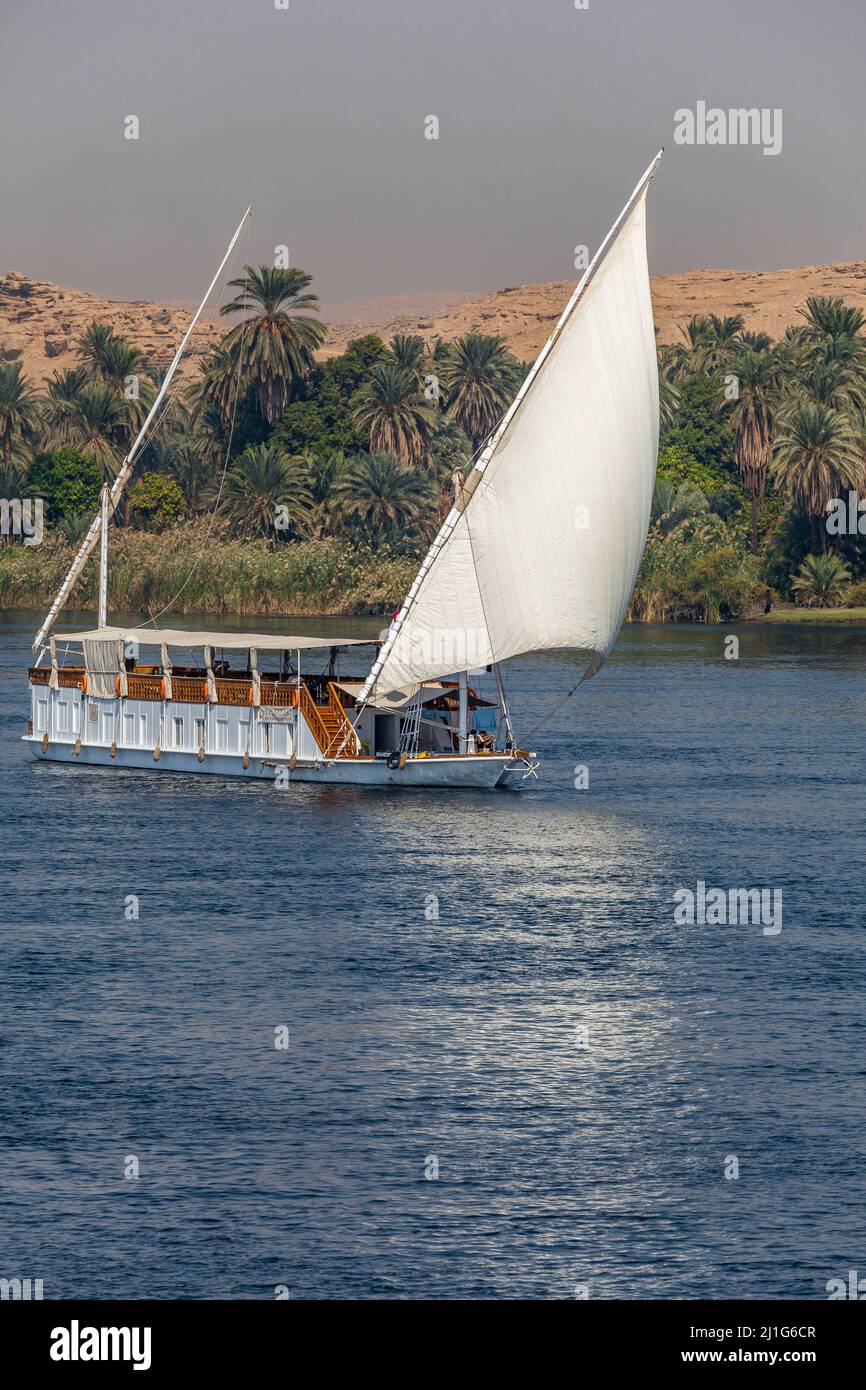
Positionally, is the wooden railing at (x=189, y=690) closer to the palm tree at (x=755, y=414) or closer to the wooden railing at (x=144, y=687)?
the wooden railing at (x=144, y=687)

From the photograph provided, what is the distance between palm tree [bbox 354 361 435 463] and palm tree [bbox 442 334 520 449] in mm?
9803

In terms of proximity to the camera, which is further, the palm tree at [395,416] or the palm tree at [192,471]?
the palm tree at [192,471]

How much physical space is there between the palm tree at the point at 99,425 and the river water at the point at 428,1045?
118919 mm

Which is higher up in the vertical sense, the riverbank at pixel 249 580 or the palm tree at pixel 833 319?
the palm tree at pixel 833 319

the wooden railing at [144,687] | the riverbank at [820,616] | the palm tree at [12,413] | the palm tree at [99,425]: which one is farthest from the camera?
the palm tree at [12,413]

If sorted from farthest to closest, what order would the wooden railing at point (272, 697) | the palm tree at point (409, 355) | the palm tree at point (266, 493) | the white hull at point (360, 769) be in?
the palm tree at point (409, 355)
the palm tree at point (266, 493)
the wooden railing at point (272, 697)
the white hull at point (360, 769)

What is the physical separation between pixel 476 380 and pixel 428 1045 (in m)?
150

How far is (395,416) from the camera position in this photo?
550 ft

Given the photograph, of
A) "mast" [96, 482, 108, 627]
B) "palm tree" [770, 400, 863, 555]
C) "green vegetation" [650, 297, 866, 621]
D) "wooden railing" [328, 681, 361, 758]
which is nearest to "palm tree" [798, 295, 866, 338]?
"green vegetation" [650, 297, 866, 621]

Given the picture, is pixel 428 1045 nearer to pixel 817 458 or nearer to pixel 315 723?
pixel 315 723

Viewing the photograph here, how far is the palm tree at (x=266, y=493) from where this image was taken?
161125 millimetres

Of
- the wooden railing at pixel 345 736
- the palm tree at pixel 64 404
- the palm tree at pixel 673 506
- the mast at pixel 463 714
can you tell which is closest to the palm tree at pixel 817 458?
the palm tree at pixel 673 506

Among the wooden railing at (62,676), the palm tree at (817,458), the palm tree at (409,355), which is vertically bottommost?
the wooden railing at (62,676)
